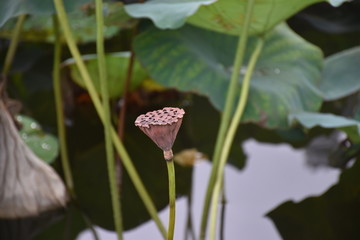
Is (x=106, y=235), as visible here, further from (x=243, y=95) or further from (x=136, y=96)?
(x=136, y=96)

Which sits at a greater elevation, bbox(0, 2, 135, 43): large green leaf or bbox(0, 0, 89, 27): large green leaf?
bbox(0, 0, 89, 27): large green leaf

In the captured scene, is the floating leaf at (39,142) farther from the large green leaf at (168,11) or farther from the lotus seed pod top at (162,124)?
the lotus seed pod top at (162,124)

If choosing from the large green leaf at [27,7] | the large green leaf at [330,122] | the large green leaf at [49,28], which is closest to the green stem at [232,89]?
the large green leaf at [330,122]

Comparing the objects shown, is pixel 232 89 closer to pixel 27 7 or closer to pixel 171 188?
pixel 27 7

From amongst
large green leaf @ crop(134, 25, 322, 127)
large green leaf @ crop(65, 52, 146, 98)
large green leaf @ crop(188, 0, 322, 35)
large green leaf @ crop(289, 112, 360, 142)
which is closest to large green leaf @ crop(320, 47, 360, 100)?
large green leaf @ crop(134, 25, 322, 127)

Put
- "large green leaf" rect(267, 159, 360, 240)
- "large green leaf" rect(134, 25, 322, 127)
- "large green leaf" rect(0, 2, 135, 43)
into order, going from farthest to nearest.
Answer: "large green leaf" rect(0, 2, 135, 43), "large green leaf" rect(134, 25, 322, 127), "large green leaf" rect(267, 159, 360, 240)

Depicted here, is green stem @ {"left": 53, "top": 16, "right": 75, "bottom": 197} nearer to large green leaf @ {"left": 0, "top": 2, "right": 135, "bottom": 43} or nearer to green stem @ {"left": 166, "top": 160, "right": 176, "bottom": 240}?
large green leaf @ {"left": 0, "top": 2, "right": 135, "bottom": 43}

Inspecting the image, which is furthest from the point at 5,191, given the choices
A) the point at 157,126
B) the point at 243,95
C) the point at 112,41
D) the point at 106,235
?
the point at 112,41
